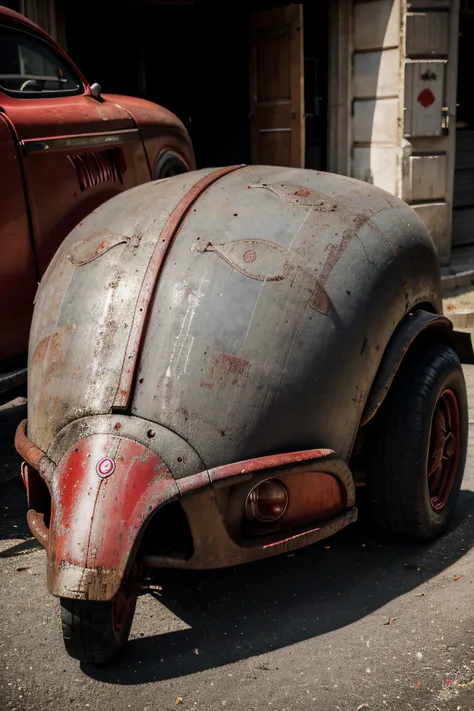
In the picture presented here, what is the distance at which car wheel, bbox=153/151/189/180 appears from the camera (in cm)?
499

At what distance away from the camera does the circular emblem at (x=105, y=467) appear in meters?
2.46

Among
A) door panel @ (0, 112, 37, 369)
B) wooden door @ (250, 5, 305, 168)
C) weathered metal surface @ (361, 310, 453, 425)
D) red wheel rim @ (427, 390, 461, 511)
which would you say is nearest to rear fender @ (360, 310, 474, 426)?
weathered metal surface @ (361, 310, 453, 425)

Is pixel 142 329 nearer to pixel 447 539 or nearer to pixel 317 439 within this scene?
pixel 317 439

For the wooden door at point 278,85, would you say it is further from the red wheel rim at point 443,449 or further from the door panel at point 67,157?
the red wheel rim at point 443,449

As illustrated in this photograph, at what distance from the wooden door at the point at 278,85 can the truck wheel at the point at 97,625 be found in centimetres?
668

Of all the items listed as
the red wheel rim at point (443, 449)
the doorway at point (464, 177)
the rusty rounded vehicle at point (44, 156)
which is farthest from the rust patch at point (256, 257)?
the doorway at point (464, 177)

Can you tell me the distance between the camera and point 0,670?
8.50 feet

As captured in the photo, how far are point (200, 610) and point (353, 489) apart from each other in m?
0.68

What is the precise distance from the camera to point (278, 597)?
2.98 m

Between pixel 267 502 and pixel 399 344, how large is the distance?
78 centimetres

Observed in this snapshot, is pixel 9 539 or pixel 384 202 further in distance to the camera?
pixel 9 539

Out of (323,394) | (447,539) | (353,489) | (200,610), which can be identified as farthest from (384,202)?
(200,610)

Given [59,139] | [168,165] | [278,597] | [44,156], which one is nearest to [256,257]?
[278,597]

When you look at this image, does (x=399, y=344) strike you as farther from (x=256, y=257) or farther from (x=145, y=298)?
(x=145, y=298)
